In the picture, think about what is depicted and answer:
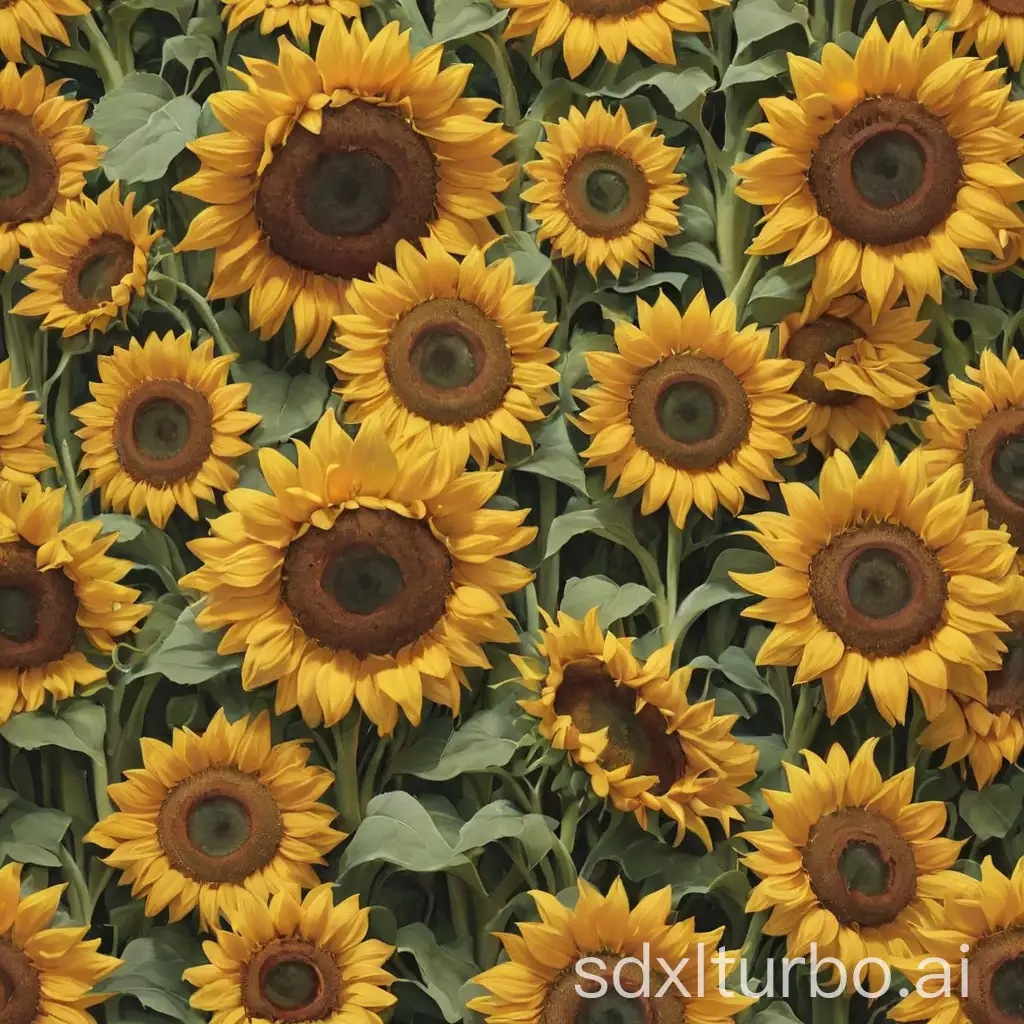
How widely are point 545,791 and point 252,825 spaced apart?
0.32 m

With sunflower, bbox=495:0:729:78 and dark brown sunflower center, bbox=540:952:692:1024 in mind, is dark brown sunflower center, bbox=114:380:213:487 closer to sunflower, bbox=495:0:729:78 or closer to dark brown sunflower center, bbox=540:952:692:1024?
sunflower, bbox=495:0:729:78

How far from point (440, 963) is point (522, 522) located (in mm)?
489

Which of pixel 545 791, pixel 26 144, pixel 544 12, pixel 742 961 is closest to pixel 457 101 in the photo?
pixel 544 12

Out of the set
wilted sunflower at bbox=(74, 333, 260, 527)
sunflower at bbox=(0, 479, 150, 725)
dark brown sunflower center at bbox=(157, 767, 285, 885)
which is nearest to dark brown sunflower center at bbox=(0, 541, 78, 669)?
sunflower at bbox=(0, 479, 150, 725)

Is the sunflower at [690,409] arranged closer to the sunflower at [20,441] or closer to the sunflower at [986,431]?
the sunflower at [986,431]

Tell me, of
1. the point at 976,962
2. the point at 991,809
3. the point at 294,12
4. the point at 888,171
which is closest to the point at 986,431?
the point at 888,171

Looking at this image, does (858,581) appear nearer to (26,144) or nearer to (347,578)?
(347,578)

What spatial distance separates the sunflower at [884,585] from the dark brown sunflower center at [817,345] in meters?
0.10

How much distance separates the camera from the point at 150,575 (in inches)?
58.1

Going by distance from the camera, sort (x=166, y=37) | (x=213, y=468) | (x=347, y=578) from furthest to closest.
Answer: (x=166, y=37) < (x=213, y=468) < (x=347, y=578)

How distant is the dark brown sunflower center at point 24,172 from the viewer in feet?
4.90

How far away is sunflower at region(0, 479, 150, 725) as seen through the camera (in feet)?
4.61

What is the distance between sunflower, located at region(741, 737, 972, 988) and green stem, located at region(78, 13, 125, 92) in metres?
1.10

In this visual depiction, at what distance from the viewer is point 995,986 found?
4.24ft
